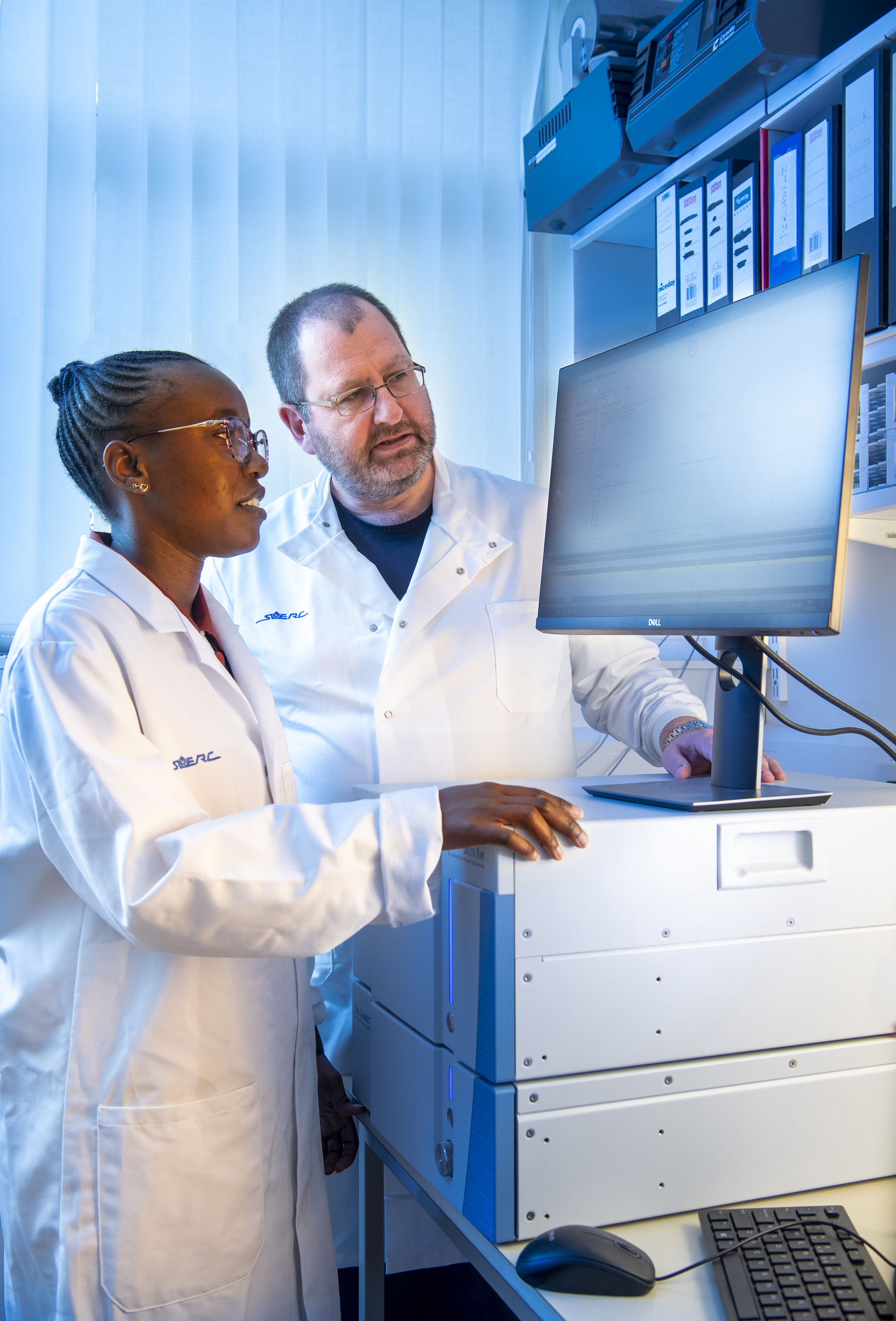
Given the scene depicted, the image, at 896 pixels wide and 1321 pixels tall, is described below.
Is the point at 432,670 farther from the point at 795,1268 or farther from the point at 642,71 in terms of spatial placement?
the point at 642,71

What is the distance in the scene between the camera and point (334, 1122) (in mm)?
1189

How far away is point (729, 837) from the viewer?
2.71 ft

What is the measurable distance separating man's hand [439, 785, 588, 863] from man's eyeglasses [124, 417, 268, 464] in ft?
1.62

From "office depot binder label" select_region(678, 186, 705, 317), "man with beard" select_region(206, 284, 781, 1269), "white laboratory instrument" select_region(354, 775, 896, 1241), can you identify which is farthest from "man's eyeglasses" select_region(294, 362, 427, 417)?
"white laboratory instrument" select_region(354, 775, 896, 1241)

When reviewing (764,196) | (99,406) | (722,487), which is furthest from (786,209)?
(99,406)

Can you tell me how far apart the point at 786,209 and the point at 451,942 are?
1158 millimetres

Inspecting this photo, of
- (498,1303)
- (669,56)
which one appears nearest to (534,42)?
(669,56)

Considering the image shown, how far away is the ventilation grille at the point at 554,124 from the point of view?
6.09 feet

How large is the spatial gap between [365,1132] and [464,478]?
98cm

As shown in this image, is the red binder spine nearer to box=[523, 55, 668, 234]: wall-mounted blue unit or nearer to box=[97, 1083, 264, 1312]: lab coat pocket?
box=[523, 55, 668, 234]: wall-mounted blue unit

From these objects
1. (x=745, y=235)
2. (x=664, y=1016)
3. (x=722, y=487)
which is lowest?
(x=664, y=1016)

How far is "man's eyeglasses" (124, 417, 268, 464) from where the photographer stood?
1045 mm

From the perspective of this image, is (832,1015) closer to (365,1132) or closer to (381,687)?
(365,1132)

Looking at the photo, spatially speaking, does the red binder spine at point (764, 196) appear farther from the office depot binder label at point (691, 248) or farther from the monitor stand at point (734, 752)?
the monitor stand at point (734, 752)
